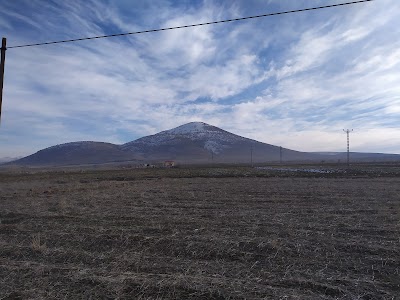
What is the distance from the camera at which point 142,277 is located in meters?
7.12

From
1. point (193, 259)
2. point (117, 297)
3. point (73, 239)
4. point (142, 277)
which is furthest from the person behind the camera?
point (73, 239)

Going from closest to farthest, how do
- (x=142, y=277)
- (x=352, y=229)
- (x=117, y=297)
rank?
(x=117, y=297)
(x=142, y=277)
(x=352, y=229)

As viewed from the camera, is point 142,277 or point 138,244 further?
point 138,244

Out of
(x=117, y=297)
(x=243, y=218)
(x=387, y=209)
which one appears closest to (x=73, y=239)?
(x=117, y=297)

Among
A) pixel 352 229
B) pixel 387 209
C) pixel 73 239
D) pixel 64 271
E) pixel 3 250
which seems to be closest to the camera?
pixel 64 271

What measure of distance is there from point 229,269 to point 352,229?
5.52 meters

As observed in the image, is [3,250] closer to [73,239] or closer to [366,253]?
[73,239]

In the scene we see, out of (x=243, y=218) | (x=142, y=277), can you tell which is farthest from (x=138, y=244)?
(x=243, y=218)

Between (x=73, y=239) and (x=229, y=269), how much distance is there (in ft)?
16.6

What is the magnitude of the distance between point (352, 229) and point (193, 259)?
5.67 metres

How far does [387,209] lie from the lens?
15297mm

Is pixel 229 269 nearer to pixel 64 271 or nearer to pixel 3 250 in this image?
pixel 64 271

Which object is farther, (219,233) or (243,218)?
(243,218)

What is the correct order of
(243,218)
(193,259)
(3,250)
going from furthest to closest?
(243,218) → (3,250) → (193,259)
